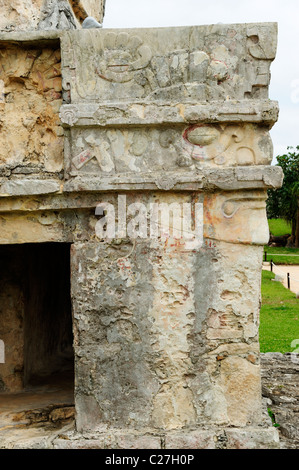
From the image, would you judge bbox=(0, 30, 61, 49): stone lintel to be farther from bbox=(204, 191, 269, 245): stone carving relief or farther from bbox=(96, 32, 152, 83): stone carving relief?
bbox=(204, 191, 269, 245): stone carving relief

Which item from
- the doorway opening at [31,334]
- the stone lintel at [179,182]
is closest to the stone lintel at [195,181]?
the stone lintel at [179,182]

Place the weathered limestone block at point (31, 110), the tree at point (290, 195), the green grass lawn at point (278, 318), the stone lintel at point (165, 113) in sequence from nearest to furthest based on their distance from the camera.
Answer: the stone lintel at point (165, 113) → the weathered limestone block at point (31, 110) → the green grass lawn at point (278, 318) → the tree at point (290, 195)

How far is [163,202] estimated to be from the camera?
10.0 ft

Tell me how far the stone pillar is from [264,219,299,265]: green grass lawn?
49.8 feet

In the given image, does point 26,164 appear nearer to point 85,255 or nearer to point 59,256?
point 85,255

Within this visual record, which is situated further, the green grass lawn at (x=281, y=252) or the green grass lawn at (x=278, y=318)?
the green grass lawn at (x=281, y=252)

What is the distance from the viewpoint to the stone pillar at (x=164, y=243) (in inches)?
118

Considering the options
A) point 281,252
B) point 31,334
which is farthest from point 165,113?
point 281,252

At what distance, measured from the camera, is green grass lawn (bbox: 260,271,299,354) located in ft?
23.7

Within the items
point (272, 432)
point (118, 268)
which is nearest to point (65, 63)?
point (118, 268)

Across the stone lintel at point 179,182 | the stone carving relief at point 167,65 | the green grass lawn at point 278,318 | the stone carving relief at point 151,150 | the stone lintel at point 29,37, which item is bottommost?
the green grass lawn at point 278,318

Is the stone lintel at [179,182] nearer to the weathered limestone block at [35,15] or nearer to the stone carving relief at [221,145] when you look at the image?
the stone carving relief at [221,145]

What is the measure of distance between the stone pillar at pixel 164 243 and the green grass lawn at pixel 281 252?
15180 millimetres

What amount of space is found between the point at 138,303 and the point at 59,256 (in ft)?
8.11
